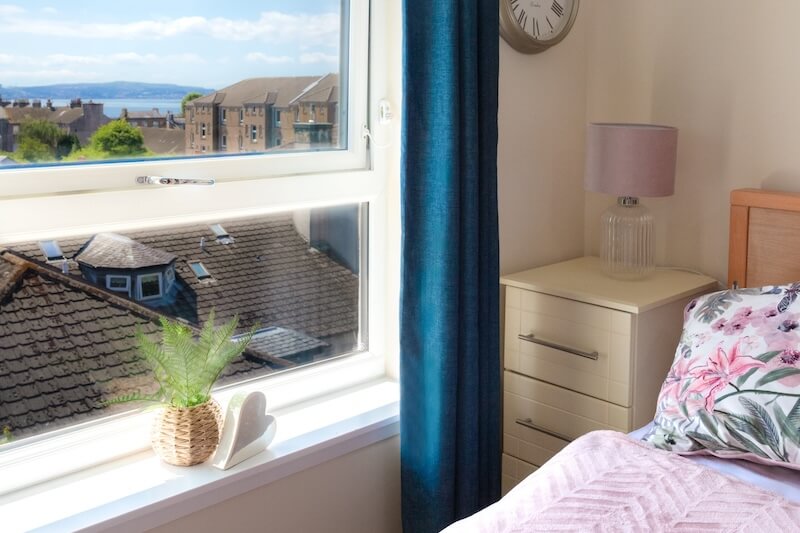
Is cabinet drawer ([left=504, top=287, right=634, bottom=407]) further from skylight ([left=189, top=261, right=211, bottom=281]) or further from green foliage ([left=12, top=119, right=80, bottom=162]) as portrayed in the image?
green foliage ([left=12, top=119, right=80, bottom=162])

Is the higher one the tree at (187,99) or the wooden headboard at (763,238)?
the tree at (187,99)

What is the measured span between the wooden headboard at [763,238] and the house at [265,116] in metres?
1.11

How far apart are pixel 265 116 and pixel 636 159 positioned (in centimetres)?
97

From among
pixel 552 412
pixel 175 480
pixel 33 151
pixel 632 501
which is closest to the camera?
pixel 632 501

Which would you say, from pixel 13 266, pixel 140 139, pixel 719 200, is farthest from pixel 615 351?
pixel 13 266

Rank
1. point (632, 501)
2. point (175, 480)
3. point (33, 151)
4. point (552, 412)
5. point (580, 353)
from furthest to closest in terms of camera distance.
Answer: point (552, 412)
point (580, 353)
point (175, 480)
point (33, 151)
point (632, 501)

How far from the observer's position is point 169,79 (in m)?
1.93

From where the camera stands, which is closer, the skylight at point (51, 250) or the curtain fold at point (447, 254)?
the skylight at point (51, 250)

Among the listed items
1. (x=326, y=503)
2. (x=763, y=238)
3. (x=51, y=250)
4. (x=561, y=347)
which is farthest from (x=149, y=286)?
(x=763, y=238)

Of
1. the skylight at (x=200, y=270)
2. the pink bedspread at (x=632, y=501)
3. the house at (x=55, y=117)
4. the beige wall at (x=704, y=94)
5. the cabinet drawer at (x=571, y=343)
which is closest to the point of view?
the pink bedspread at (x=632, y=501)

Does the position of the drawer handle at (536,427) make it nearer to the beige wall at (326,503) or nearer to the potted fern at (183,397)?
the beige wall at (326,503)

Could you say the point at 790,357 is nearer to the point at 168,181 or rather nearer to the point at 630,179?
the point at 630,179

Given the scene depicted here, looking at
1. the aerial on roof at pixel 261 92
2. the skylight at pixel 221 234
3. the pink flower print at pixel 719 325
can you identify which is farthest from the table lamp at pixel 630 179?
the skylight at pixel 221 234

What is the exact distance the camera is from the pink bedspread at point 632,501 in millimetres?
1470
